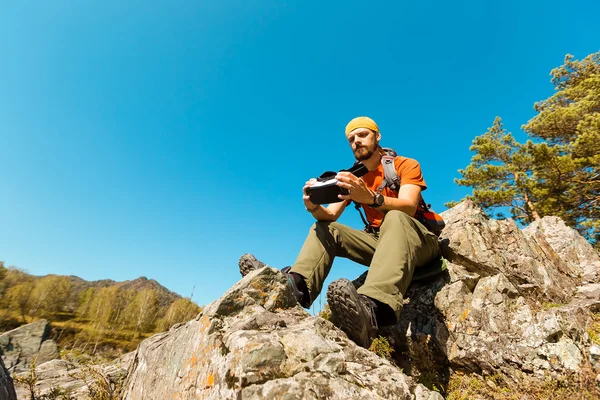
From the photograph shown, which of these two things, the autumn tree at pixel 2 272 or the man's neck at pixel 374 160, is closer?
the man's neck at pixel 374 160

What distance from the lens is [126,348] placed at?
42656mm

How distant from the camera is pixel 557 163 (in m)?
14.7

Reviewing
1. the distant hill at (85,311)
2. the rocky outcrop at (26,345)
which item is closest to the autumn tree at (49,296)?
the distant hill at (85,311)

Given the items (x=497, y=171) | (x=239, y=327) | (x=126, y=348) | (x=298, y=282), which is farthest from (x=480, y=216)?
(x=126, y=348)

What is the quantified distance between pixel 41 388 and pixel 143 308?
59.7 metres

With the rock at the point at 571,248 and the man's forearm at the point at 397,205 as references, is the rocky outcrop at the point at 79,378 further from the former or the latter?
the rock at the point at 571,248

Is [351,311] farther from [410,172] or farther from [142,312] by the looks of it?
[142,312]

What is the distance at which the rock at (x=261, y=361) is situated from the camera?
172 cm

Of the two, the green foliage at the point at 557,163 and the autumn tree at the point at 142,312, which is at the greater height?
the green foliage at the point at 557,163

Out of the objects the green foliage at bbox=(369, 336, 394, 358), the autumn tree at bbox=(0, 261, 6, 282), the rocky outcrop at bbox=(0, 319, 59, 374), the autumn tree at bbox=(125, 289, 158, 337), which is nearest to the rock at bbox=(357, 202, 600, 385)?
the green foliage at bbox=(369, 336, 394, 358)

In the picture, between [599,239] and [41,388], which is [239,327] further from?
[599,239]

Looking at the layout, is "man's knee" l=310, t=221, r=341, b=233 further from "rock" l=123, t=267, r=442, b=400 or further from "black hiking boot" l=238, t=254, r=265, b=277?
A: "rock" l=123, t=267, r=442, b=400

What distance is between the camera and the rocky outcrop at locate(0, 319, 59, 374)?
38.7 metres

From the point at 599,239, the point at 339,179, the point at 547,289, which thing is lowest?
the point at 547,289
